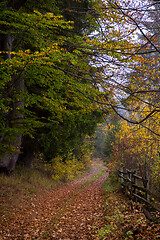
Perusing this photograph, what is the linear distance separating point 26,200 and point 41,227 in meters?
3.02

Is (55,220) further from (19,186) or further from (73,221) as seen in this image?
(19,186)

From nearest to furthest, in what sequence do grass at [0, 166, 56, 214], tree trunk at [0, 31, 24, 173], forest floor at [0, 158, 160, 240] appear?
forest floor at [0, 158, 160, 240]
tree trunk at [0, 31, 24, 173]
grass at [0, 166, 56, 214]

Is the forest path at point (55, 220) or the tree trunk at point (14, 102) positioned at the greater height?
the tree trunk at point (14, 102)

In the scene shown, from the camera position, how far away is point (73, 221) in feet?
21.5

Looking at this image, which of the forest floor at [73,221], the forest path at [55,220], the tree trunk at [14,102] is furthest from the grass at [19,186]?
the tree trunk at [14,102]

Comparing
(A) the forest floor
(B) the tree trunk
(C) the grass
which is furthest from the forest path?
(B) the tree trunk

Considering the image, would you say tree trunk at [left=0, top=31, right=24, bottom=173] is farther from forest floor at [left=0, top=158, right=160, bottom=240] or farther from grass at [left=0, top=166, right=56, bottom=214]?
forest floor at [left=0, top=158, right=160, bottom=240]

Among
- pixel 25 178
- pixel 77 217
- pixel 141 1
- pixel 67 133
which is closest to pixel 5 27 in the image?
pixel 141 1

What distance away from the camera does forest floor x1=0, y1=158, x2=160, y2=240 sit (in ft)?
16.5

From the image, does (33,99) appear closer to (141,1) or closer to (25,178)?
(141,1)

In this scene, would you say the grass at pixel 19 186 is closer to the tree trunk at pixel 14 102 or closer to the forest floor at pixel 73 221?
the forest floor at pixel 73 221

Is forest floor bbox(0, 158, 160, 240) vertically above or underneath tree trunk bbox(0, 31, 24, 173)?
underneath

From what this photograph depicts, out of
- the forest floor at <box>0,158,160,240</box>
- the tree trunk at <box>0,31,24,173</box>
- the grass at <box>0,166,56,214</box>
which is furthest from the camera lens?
the grass at <box>0,166,56,214</box>

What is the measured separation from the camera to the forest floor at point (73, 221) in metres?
A: 5.03
